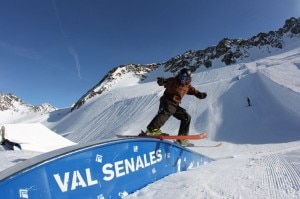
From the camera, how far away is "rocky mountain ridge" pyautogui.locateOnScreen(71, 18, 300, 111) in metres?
78.7

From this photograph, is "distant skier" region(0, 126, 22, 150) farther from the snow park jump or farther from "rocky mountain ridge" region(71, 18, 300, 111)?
"rocky mountain ridge" region(71, 18, 300, 111)

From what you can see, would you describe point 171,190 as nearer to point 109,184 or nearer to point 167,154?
point 109,184

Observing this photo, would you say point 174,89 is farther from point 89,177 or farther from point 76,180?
point 76,180

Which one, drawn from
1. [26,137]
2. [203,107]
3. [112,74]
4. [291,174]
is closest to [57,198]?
[291,174]

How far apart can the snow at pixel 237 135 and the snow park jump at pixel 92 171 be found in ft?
0.70

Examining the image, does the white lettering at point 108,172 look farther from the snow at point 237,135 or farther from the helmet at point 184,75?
the helmet at point 184,75

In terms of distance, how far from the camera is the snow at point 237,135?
118 inches

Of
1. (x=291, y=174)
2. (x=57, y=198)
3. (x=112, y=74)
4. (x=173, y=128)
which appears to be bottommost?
(x=173, y=128)

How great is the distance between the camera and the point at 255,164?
4055 millimetres

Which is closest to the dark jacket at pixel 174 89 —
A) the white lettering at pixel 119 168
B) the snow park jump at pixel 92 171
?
the snow park jump at pixel 92 171

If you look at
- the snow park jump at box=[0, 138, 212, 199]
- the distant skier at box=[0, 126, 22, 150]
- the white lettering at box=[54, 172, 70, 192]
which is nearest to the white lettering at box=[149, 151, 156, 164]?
the snow park jump at box=[0, 138, 212, 199]

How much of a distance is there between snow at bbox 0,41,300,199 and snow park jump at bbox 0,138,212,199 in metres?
0.21

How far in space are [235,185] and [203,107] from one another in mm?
21537

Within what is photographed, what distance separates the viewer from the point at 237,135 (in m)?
16.6
